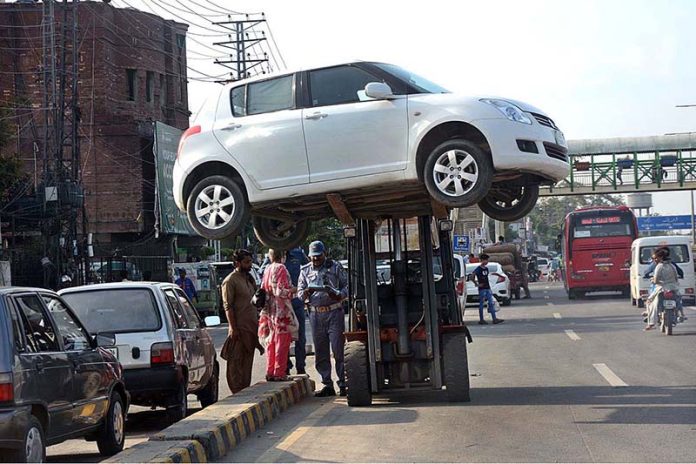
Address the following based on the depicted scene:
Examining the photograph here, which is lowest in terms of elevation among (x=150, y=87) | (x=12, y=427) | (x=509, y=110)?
(x=12, y=427)

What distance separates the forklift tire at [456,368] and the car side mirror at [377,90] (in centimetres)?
316

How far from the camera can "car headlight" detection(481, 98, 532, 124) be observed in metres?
10.1

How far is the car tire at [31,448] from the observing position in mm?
6980

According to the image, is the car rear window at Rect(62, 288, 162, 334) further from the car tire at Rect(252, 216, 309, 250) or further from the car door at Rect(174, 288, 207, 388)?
the car tire at Rect(252, 216, 309, 250)

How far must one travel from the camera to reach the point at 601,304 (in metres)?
34.5

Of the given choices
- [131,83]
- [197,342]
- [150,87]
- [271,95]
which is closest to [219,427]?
[197,342]

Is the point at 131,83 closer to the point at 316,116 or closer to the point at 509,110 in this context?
the point at 316,116

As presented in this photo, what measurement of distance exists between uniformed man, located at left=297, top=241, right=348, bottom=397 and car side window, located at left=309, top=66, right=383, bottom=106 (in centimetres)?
278

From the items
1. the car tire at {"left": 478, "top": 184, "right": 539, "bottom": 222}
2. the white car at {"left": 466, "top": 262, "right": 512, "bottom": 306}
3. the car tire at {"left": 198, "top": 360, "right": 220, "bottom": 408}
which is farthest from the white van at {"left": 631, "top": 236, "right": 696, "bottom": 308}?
the car tire at {"left": 478, "top": 184, "right": 539, "bottom": 222}

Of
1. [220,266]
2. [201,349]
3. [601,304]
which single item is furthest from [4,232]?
[201,349]

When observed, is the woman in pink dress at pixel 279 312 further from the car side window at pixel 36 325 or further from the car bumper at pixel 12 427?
the car bumper at pixel 12 427

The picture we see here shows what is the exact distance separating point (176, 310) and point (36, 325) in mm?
4027

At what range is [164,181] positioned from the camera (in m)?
44.3

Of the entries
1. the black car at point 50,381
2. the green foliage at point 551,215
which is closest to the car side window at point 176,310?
the black car at point 50,381
